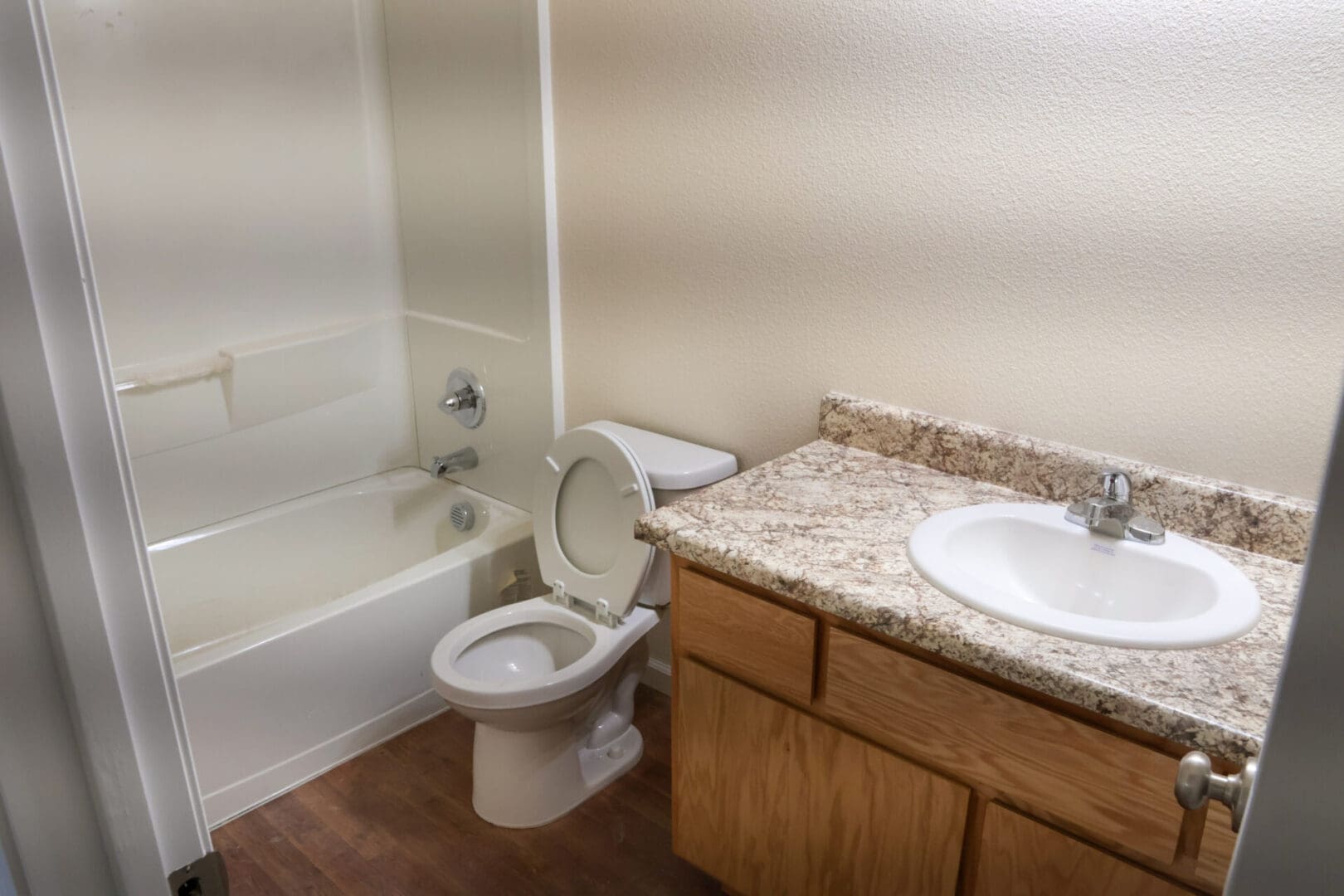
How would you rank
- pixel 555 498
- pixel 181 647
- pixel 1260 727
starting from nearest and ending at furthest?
pixel 1260 727 → pixel 555 498 → pixel 181 647

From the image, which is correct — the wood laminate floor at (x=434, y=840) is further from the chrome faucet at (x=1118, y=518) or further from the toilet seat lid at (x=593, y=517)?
the chrome faucet at (x=1118, y=518)

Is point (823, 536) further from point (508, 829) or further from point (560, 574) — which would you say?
point (508, 829)

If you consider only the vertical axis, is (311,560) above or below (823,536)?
below

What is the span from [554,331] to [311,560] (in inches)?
Result: 37.7

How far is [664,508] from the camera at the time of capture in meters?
1.72

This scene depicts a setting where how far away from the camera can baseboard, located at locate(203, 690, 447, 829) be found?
7.11ft

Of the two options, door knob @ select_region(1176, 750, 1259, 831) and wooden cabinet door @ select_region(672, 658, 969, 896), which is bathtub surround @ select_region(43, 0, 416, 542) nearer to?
wooden cabinet door @ select_region(672, 658, 969, 896)

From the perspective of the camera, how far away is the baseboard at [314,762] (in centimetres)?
217

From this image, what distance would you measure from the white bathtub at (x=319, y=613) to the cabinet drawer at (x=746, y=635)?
0.94 m

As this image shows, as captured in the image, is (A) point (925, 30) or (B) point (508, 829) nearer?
(A) point (925, 30)

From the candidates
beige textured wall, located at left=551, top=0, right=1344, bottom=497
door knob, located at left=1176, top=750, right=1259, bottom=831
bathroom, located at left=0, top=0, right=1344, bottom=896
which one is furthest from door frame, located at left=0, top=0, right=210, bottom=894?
beige textured wall, located at left=551, top=0, right=1344, bottom=497

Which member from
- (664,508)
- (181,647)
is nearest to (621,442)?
(664,508)

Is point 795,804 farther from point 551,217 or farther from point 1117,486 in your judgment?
point 551,217

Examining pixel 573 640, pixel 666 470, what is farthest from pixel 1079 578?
pixel 573 640
